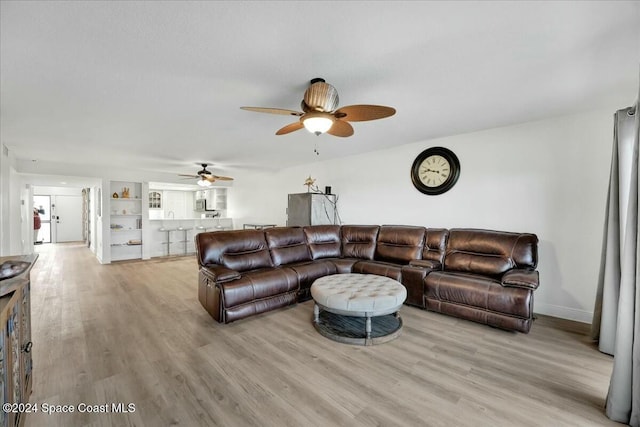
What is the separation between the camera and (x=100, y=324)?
2938 millimetres

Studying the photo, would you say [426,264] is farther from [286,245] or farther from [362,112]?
[362,112]

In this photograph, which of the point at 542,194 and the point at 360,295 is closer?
the point at 360,295

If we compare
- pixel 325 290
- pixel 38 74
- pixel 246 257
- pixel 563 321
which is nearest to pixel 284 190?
pixel 246 257

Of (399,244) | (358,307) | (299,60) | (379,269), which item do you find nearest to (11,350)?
(358,307)

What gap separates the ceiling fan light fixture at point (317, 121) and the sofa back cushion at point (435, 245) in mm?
2502

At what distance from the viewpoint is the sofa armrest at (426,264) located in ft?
11.4

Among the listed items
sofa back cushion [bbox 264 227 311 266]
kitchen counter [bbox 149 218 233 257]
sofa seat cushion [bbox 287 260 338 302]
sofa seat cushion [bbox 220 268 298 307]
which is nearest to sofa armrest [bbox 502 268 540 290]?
sofa seat cushion [bbox 287 260 338 302]

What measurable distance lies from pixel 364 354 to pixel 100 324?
2928mm

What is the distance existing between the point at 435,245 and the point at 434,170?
129cm

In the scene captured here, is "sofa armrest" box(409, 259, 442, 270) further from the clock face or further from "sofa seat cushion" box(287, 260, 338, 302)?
the clock face

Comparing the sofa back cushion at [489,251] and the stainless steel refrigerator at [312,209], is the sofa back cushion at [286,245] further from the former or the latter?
the sofa back cushion at [489,251]

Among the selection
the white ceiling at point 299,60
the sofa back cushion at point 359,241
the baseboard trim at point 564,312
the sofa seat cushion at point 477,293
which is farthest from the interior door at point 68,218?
the baseboard trim at point 564,312

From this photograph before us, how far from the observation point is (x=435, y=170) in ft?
14.0

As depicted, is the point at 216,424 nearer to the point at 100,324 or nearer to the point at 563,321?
the point at 100,324
